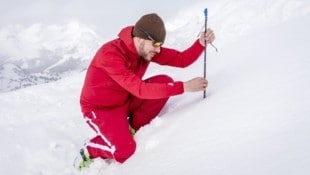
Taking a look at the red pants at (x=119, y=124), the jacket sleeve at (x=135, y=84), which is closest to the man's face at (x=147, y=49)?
the jacket sleeve at (x=135, y=84)

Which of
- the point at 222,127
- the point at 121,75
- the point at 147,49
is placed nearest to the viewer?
the point at 222,127

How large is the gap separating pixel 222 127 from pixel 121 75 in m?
1.48

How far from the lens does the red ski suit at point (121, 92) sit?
4.61 m

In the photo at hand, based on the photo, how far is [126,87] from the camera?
4.65 m

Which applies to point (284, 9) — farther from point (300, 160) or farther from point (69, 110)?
point (300, 160)

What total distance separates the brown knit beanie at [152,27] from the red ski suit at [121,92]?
0.23 m

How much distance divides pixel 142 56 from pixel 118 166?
53.2 inches

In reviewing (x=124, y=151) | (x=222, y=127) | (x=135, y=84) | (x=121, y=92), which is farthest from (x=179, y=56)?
(x=222, y=127)

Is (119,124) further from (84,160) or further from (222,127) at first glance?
(222,127)

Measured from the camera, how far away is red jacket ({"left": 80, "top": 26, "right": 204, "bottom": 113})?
15.0 feet

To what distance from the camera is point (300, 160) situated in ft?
8.05

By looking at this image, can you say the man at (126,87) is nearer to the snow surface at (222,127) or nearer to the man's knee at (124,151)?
the man's knee at (124,151)

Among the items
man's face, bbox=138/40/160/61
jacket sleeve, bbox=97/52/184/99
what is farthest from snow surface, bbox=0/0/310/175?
man's face, bbox=138/40/160/61

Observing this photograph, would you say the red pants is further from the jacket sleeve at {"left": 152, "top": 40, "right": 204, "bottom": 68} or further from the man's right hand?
the man's right hand
